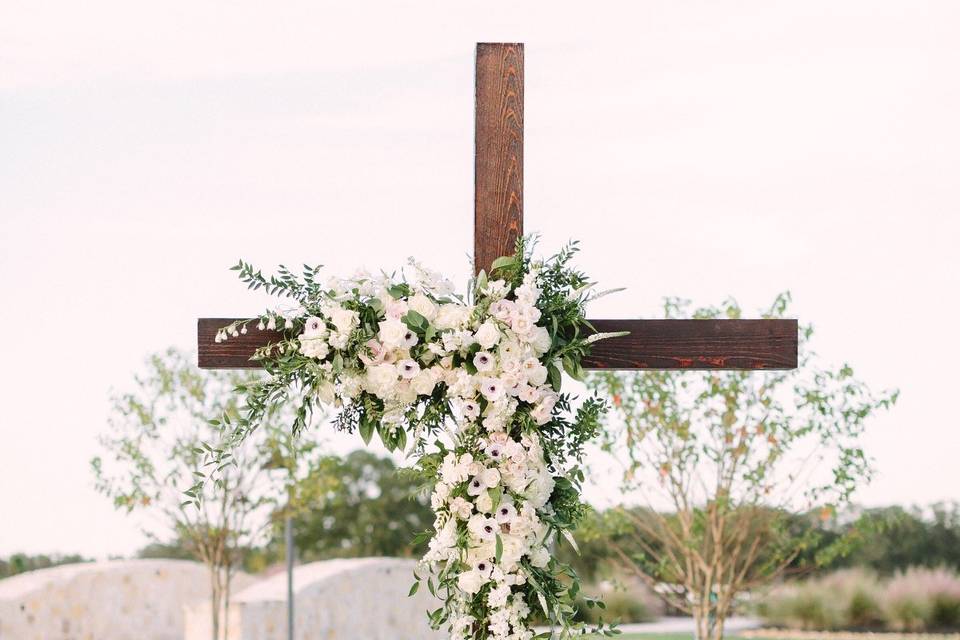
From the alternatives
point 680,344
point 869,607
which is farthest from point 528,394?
point 869,607

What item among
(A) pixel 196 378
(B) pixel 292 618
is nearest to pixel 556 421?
(A) pixel 196 378

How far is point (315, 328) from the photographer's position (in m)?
4.01

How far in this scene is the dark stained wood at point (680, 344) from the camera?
4.23m

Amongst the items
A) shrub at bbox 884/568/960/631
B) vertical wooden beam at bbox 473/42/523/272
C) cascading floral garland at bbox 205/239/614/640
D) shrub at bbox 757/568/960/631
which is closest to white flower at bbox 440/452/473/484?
cascading floral garland at bbox 205/239/614/640

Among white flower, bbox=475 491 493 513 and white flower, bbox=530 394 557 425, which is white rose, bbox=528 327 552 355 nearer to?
white flower, bbox=530 394 557 425

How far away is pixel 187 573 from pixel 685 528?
6573 mm

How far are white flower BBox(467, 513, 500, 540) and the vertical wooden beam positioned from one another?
2.96 feet

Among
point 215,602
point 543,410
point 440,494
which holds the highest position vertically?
point 543,410

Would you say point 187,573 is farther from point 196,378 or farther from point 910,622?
point 910,622

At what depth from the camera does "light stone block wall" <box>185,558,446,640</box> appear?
11938 millimetres

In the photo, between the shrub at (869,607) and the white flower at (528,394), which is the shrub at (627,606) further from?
the white flower at (528,394)

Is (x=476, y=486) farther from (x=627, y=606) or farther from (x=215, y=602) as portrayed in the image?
(x=627, y=606)

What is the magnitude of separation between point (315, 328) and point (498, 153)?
0.91 metres

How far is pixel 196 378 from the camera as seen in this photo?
34.1 ft
